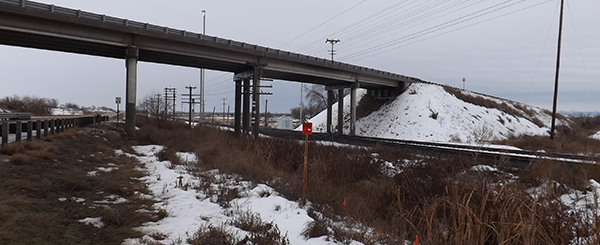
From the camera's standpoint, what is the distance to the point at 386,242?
491cm

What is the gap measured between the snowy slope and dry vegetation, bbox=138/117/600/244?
73.2 feet

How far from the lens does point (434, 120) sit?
1484 inches

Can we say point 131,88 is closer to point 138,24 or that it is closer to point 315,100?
point 138,24

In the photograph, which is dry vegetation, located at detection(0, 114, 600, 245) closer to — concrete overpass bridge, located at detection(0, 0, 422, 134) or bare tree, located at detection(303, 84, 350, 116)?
concrete overpass bridge, located at detection(0, 0, 422, 134)

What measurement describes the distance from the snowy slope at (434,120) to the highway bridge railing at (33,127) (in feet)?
97.2

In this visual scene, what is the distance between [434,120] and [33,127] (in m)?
36.9

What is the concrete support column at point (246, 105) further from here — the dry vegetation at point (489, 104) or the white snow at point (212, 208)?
the dry vegetation at point (489, 104)

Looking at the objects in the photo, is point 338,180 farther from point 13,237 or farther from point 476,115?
point 476,115

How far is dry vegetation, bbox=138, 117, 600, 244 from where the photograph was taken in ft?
15.9

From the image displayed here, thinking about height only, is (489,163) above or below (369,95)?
below

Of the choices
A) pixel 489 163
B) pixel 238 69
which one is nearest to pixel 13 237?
pixel 489 163

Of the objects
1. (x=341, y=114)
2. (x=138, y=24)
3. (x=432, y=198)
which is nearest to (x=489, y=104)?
(x=341, y=114)

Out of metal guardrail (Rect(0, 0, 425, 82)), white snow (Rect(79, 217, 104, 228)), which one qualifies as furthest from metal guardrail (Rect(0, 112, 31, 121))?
white snow (Rect(79, 217, 104, 228))

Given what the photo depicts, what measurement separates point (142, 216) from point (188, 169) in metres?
5.42
